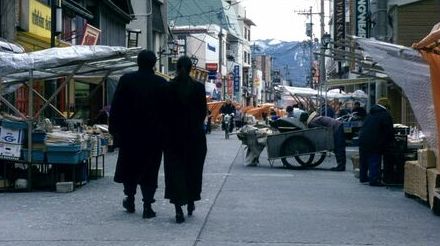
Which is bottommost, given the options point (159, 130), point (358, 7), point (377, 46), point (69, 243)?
point (69, 243)

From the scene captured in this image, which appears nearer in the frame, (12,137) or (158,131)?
(158,131)

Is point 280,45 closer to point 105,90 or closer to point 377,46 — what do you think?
point 105,90

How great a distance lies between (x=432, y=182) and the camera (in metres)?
10.7

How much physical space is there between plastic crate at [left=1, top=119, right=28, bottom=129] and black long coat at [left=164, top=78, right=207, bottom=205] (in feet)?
13.3

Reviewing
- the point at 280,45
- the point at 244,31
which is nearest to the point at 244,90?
the point at 244,31

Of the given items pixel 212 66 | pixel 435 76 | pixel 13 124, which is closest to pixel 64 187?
pixel 13 124

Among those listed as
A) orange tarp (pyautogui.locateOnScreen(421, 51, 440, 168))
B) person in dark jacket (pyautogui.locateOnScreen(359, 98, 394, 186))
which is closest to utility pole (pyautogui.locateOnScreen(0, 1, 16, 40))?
person in dark jacket (pyautogui.locateOnScreen(359, 98, 394, 186))

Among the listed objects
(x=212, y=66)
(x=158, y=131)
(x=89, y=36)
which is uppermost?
(x=212, y=66)

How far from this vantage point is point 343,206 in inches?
430

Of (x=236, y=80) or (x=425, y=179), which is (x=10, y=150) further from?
(x=236, y=80)

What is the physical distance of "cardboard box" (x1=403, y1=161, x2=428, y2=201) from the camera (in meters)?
11.2

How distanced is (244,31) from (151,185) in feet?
347

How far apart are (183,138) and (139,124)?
621 mm

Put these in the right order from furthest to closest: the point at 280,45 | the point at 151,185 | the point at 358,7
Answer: the point at 280,45 < the point at 358,7 < the point at 151,185
